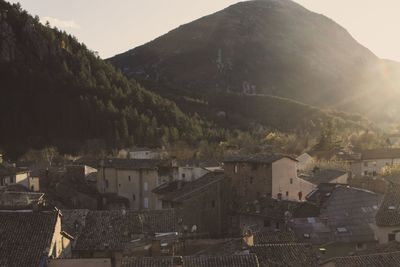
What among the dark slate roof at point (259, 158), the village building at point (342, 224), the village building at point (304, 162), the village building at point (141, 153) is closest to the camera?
the village building at point (342, 224)

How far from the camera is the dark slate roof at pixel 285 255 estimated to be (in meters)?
27.5

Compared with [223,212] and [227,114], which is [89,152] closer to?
[227,114]

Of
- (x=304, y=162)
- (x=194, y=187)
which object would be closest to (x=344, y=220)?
(x=194, y=187)

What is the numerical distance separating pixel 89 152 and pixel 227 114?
160ft

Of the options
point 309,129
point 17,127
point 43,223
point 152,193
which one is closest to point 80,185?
point 152,193

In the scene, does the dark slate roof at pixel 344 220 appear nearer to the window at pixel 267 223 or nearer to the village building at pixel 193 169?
the window at pixel 267 223

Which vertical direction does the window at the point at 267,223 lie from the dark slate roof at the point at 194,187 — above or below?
below

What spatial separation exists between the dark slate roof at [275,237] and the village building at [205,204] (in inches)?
410

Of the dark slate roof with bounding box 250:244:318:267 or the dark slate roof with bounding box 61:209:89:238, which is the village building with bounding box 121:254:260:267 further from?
the dark slate roof with bounding box 61:209:89:238

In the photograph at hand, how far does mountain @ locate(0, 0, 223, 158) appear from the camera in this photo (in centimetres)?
12638

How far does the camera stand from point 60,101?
134125mm

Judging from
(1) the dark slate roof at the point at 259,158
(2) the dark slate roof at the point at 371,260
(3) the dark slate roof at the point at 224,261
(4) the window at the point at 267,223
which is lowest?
(4) the window at the point at 267,223

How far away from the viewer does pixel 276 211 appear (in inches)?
1622

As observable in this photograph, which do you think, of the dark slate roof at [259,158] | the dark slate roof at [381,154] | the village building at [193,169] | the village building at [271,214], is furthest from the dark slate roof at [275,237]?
the dark slate roof at [381,154]
